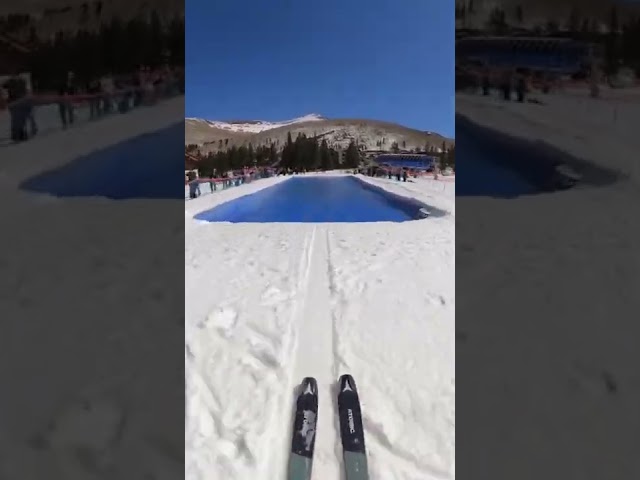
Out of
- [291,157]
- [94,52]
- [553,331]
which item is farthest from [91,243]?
[291,157]

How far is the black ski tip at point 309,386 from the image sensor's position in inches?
46.4

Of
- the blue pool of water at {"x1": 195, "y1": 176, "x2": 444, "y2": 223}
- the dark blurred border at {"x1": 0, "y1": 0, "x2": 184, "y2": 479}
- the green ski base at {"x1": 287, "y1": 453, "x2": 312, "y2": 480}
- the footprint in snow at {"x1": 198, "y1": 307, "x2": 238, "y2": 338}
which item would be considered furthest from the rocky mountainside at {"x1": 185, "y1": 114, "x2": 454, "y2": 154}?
Answer: the green ski base at {"x1": 287, "y1": 453, "x2": 312, "y2": 480}

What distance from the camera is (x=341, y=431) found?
1.03m

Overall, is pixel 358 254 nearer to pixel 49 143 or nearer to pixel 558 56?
pixel 558 56

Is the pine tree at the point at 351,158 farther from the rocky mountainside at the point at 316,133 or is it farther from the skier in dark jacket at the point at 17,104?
the skier in dark jacket at the point at 17,104

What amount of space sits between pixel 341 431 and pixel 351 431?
0.03 m

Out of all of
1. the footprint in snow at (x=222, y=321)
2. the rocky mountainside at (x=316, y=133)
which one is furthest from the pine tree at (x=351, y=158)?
the footprint in snow at (x=222, y=321)

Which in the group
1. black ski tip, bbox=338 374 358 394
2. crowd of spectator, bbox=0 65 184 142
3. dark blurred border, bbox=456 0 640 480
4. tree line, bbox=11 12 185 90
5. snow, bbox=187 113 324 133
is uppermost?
snow, bbox=187 113 324 133

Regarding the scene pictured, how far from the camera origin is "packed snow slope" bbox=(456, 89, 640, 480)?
0.74 meters

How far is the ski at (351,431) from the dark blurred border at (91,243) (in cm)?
42

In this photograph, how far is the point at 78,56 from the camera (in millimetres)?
2830

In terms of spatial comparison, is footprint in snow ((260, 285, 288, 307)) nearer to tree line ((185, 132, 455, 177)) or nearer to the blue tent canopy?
the blue tent canopy

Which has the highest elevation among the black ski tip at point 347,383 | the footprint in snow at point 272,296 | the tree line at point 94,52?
the tree line at point 94,52

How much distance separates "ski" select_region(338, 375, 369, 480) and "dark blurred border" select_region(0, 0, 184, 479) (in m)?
0.42
